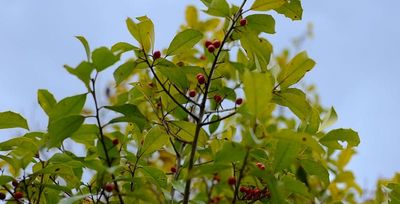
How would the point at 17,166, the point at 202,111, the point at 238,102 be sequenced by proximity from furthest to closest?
1. the point at 238,102
2. the point at 202,111
3. the point at 17,166

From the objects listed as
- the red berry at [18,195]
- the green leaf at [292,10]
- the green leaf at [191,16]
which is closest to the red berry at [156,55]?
the green leaf at [292,10]

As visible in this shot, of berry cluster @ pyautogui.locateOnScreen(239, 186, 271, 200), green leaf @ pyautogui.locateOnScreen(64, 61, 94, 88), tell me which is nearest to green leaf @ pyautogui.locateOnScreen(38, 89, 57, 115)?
green leaf @ pyautogui.locateOnScreen(64, 61, 94, 88)

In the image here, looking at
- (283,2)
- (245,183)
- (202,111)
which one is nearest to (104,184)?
(202,111)

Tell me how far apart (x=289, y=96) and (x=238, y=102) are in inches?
9.3

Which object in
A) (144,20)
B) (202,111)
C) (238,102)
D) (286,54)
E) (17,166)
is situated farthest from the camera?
(286,54)

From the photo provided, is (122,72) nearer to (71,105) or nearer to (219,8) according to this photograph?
(71,105)

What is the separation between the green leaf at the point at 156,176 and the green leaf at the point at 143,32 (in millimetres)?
329

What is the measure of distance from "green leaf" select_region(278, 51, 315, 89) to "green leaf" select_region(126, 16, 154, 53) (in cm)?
37

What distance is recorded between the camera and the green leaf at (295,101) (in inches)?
62.7

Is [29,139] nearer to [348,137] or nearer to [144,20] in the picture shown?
[144,20]

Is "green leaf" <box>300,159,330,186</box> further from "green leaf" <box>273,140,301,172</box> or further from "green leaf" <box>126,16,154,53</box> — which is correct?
"green leaf" <box>126,16,154,53</box>

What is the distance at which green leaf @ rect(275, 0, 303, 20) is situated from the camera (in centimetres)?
170

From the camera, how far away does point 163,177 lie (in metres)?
1.56

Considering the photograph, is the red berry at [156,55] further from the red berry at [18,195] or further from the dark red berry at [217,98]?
the red berry at [18,195]
